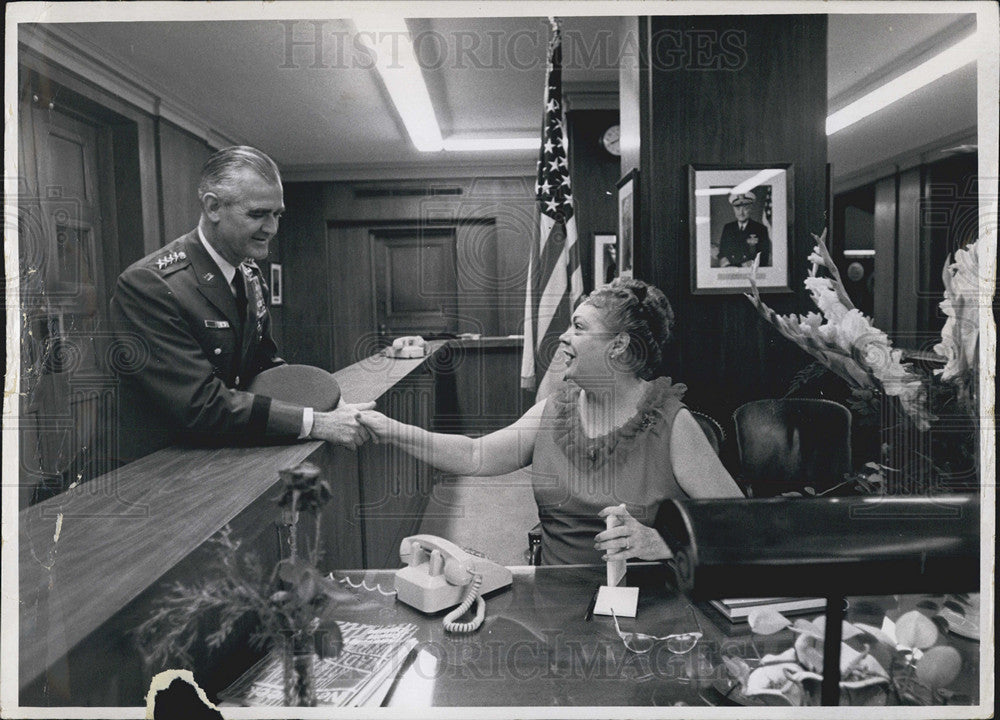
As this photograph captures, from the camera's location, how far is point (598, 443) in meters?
1.45

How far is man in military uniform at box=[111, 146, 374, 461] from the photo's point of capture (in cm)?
124

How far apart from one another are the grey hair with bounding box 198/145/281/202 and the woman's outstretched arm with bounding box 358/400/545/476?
501mm

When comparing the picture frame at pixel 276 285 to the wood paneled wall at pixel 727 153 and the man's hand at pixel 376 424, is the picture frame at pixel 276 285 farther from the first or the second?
the wood paneled wall at pixel 727 153

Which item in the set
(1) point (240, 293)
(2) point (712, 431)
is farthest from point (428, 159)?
(2) point (712, 431)

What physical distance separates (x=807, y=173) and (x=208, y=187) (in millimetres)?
1371

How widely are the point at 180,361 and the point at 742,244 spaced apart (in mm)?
1329

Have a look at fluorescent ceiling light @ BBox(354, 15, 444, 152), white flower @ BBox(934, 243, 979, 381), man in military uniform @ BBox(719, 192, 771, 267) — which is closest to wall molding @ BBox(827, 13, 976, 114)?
man in military uniform @ BBox(719, 192, 771, 267)

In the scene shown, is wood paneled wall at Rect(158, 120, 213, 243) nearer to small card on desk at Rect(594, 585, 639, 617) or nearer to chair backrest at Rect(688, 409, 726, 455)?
small card on desk at Rect(594, 585, 639, 617)

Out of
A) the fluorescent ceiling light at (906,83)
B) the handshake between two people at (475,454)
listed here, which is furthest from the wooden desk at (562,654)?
the fluorescent ceiling light at (906,83)

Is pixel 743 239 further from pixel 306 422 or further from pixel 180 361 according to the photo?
pixel 180 361

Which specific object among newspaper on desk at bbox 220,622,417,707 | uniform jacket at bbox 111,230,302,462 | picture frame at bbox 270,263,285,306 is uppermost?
picture frame at bbox 270,263,285,306

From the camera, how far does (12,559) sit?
3.73ft

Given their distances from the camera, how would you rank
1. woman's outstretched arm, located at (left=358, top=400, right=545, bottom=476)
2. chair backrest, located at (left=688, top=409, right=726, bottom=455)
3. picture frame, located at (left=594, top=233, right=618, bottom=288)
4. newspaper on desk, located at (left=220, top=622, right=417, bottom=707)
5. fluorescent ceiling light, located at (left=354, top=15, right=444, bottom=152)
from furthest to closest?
picture frame, located at (left=594, top=233, right=618, bottom=288) → chair backrest, located at (left=688, top=409, right=726, bottom=455) → woman's outstretched arm, located at (left=358, top=400, right=545, bottom=476) → fluorescent ceiling light, located at (left=354, top=15, right=444, bottom=152) → newspaper on desk, located at (left=220, top=622, right=417, bottom=707)

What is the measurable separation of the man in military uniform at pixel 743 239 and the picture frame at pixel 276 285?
3.55 feet
